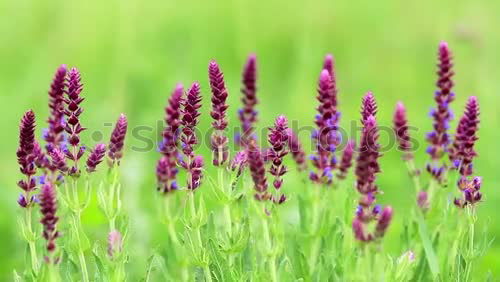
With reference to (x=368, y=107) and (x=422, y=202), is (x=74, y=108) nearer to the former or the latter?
(x=368, y=107)

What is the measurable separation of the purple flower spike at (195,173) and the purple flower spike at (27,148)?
0.63 m

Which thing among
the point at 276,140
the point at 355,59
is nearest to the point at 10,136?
the point at 355,59

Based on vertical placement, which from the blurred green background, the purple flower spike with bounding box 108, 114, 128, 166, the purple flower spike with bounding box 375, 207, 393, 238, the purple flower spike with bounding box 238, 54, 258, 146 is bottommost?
the purple flower spike with bounding box 375, 207, 393, 238

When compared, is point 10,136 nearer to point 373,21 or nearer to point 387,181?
point 387,181

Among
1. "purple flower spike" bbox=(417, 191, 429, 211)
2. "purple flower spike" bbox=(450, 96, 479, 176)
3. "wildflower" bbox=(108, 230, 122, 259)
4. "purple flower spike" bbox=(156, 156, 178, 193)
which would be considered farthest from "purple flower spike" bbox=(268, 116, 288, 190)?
"purple flower spike" bbox=(417, 191, 429, 211)

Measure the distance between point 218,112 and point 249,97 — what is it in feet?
2.31

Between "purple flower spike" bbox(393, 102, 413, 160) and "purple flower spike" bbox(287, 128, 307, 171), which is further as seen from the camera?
"purple flower spike" bbox(287, 128, 307, 171)

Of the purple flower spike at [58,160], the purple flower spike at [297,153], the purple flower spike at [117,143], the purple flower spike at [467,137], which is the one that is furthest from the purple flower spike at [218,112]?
the purple flower spike at [467,137]

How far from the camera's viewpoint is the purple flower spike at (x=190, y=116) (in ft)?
10.6

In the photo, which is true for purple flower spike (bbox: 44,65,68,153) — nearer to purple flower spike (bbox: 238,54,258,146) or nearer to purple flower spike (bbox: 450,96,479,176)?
purple flower spike (bbox: 238,54,258,146)

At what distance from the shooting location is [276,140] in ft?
10.5

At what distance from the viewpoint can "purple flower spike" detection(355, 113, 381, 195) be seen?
273 cm

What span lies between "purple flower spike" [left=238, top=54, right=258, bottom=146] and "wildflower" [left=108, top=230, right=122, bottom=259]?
36.4 inches

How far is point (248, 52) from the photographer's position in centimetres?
998
